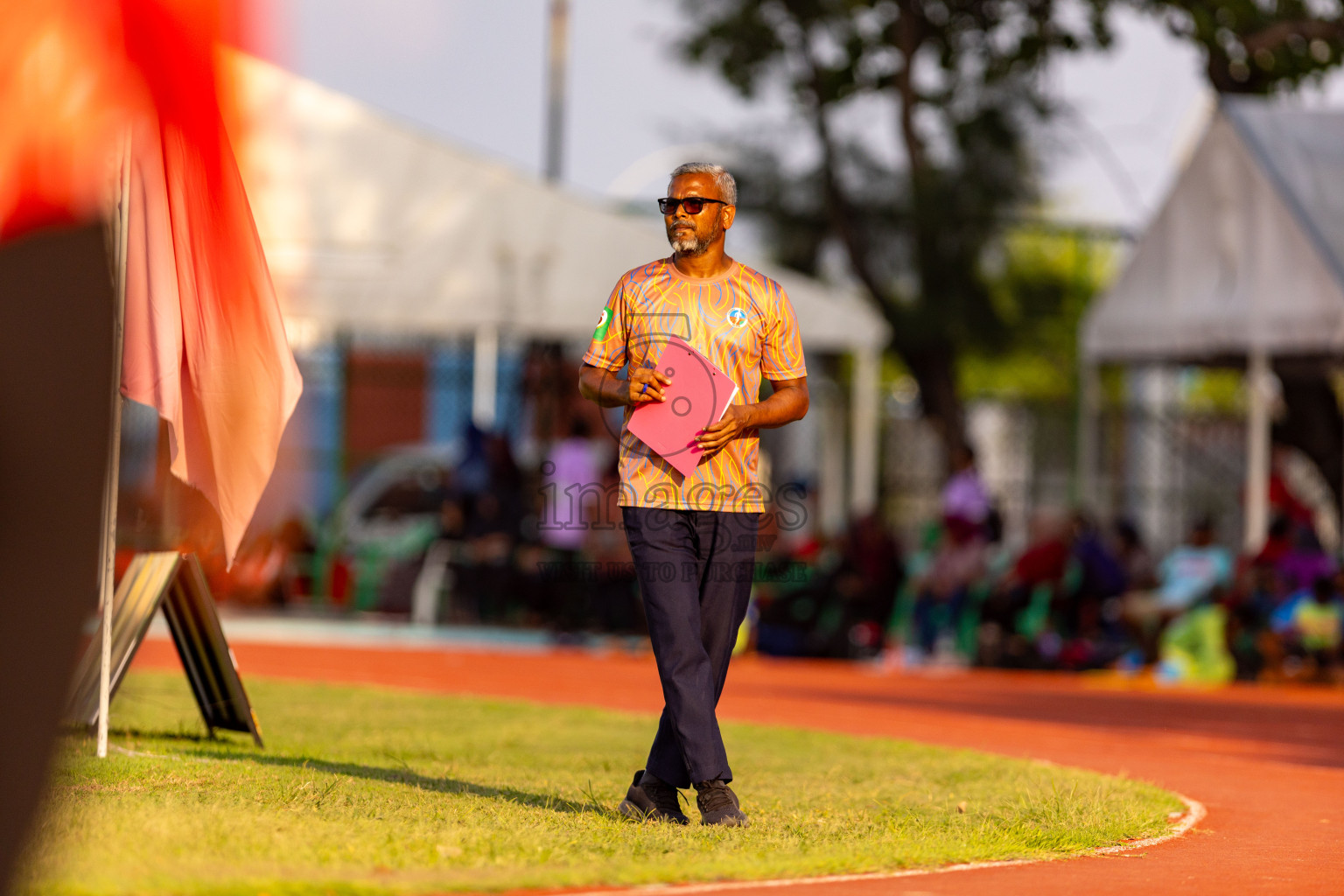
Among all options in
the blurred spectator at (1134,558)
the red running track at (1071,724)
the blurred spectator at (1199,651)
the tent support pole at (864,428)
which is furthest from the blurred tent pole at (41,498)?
the tent support pole at (864,428)

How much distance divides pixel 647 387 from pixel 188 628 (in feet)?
9.29

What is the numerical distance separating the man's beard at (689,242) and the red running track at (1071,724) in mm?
2019

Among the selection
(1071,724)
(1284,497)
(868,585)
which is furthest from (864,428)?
(1071,724)

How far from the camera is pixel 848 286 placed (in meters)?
24.4

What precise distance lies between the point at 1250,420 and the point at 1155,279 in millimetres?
1585

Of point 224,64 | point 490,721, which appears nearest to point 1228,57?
point 490,721

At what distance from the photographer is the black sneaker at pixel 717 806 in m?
6.22

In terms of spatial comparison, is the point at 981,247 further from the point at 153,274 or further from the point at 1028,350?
the point at 153,274

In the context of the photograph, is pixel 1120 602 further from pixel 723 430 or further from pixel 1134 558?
pixel 723 430

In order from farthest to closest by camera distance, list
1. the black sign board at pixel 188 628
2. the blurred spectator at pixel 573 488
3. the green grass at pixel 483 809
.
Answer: the blurred spectator at pixel 573 488 < the black sign board at pixel 188 628 < the green grass at pixel 483 809

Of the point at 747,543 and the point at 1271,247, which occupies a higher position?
the point at 1271,247

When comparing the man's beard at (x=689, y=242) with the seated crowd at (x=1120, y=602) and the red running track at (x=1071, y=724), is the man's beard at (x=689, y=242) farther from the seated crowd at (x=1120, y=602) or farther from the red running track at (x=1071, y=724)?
the seated crowd at (x=1120, y=602)

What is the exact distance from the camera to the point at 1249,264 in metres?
18.1

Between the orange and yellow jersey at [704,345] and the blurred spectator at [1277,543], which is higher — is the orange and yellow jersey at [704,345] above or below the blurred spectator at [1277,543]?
above
